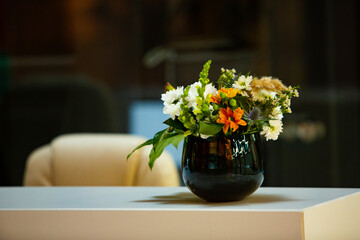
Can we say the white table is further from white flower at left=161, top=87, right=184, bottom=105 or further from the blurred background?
the blurred background

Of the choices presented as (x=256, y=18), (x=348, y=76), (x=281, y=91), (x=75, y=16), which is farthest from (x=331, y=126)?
(x=281, y=91)

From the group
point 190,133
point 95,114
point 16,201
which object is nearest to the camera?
point 190,133

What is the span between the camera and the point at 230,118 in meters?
0.98

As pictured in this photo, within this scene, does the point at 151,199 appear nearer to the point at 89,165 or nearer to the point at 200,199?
the point at 200,199

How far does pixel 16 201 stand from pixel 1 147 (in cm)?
202

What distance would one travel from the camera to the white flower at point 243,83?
1014 millimetres

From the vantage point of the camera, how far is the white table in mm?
876

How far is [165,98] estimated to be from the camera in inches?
40.9

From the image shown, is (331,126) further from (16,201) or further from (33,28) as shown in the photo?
(16,201)

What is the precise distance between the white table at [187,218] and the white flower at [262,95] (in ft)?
0.63

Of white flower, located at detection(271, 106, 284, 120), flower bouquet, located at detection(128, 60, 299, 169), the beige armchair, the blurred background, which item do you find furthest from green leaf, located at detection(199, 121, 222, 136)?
the blurred background

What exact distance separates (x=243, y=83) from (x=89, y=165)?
0.97 metres

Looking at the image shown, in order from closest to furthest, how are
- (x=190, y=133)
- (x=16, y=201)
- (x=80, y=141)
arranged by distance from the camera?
1. (x=190, y=133)
2. (x=16, y=201)
3. (x=80, y=141)

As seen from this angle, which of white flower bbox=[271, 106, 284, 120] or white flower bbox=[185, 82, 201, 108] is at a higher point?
white flower bbox=[185, 82, 201, 108]
